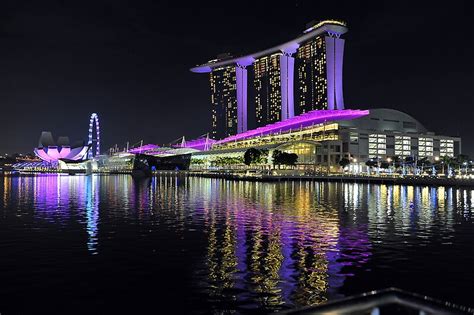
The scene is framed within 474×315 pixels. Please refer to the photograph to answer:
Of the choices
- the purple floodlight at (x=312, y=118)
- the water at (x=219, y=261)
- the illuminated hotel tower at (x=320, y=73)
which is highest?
the illuminated hotel tower at (x=320, y=73)

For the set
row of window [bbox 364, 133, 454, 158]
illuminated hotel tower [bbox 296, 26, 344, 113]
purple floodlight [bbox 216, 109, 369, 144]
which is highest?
illuminated hotel tower [bbox 296, 26, 344, 113]

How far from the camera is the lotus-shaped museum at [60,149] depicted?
6407 inches

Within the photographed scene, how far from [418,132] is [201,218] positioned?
384 feet

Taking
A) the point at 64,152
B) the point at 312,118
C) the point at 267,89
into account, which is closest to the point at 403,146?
the point at 312,118

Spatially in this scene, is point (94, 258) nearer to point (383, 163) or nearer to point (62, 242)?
point (62, 242)

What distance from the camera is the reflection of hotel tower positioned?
138 m

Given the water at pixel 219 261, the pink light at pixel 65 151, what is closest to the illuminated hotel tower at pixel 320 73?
the pink light at pixel 65 151

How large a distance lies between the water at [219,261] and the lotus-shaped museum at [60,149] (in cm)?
14625

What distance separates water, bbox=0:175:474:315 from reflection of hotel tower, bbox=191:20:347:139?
119 metres

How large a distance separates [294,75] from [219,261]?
159 metres

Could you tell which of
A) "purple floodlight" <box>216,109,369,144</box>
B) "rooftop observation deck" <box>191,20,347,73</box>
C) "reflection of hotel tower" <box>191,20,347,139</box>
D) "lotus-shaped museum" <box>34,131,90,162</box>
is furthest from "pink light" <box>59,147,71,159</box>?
"rooftop observation deck" <box>191,20,347,73</box>

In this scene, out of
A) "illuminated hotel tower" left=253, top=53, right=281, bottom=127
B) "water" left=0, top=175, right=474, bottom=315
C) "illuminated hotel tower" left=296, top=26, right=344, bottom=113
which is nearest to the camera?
"water" left=0, top=175, right=474, bottom=315

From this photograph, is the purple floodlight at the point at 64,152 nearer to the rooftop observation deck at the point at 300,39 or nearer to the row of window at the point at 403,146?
the rooftop observation deck at the point at 300,39

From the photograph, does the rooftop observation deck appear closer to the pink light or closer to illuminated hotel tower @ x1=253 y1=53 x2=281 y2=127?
illuminated hotel tower @ x1=253 y1=53 x2=281 y2=127
